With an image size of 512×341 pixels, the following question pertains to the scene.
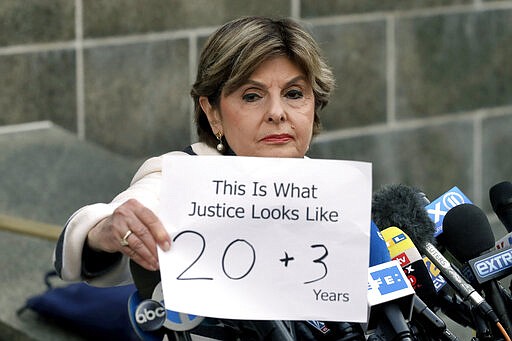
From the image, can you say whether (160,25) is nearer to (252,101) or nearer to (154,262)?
(252,101)

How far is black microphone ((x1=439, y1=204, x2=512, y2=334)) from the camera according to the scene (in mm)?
3574

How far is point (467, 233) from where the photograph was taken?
367 centimetres

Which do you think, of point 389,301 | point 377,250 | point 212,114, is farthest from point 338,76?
point 389,301

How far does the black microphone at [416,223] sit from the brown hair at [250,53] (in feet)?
1.13

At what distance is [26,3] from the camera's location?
6.96 meters

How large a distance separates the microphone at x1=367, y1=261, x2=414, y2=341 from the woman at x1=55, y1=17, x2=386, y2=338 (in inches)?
20.2

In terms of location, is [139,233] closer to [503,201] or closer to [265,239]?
[265,239]

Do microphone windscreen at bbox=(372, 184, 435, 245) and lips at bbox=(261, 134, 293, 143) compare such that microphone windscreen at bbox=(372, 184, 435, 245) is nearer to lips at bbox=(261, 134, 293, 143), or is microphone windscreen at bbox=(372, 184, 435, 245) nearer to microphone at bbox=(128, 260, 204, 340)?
lips at bbox=(261, 134, 293, 143)

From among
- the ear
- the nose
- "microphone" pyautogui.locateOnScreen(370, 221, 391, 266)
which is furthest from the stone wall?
"microphone" pyautogui.locateOnScreen(370, 221, 391, 266)

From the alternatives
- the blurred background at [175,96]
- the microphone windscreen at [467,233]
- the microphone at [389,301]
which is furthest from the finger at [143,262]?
the blurred background at [175,96]

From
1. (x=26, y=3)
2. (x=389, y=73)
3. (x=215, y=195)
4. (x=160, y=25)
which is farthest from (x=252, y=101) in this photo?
(x=389, y=73)

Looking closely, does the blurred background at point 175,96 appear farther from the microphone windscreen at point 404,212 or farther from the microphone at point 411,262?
the microphone at point 411,262

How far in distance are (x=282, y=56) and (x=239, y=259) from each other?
30.2 inches

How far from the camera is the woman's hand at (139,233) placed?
3031 mm
